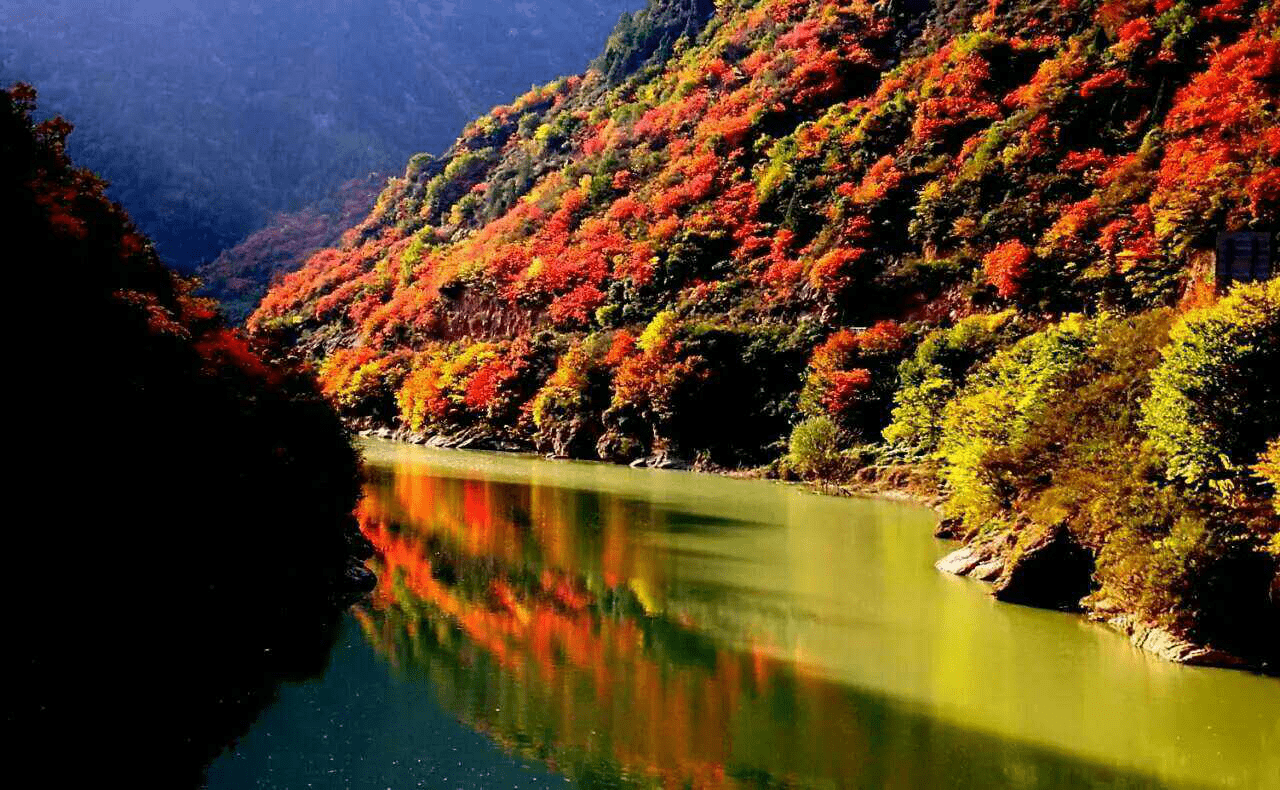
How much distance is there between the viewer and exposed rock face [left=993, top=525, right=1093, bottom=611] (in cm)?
2780

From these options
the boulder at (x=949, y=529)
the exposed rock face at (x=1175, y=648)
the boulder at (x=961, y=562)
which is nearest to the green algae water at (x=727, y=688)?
the exposed rock face at (x=1175, y=648)

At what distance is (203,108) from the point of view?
176 m

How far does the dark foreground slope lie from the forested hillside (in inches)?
354

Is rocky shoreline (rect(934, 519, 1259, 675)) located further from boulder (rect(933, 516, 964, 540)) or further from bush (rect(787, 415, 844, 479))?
bush (rect(787, 415, 844, 479))

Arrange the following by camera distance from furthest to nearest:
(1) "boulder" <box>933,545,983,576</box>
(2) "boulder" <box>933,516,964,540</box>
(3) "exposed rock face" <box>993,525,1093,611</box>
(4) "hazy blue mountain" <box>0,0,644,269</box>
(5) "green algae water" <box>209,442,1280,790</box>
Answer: (4) "hazy blue mountain" <box>0,0,644,269</box> → (2) "boulder" <box>933,516,964,540</box> → (1) "boulder" <box>933,545,983,576</box> → (3) "exposed rock face" <box>993,525,1093,611</box> → (5) "green algae water" <box>209,442,1280,790</box>

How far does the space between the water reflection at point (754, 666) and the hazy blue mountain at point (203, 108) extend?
142 metres

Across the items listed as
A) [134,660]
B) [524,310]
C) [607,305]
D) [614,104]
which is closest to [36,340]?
[134,660]

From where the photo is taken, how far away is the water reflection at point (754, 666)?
659 inches

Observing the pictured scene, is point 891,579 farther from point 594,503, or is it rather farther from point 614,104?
point 614,104

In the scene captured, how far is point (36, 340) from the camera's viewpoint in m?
15.1

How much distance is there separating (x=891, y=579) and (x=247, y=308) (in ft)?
410

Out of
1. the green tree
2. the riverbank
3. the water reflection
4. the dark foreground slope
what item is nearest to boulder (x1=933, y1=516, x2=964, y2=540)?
the riverbank

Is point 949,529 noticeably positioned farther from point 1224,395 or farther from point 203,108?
point 203,108

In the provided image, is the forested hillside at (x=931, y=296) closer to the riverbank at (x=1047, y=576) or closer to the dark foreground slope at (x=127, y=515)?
the riverbank at (x=1047, y=576)
